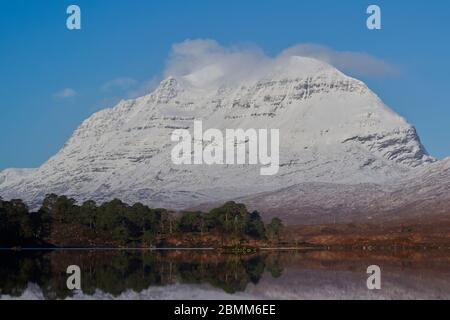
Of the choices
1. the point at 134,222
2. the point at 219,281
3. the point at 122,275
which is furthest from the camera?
the point at 134,222

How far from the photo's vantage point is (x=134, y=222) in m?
189

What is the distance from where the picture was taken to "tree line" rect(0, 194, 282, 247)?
18012 centimetres

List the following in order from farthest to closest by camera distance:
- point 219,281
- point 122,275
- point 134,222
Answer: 1. point 134,222
2. point 122,275
3. point 219,281

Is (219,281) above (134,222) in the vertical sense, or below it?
below

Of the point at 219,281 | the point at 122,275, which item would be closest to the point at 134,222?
the point at 122,275

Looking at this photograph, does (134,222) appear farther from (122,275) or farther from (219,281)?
(219,281)

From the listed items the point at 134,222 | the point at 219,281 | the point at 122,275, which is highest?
the point at 134,222

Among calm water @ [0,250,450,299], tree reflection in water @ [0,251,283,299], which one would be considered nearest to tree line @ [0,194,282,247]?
tree reflection in water @ [0,251,283,299]

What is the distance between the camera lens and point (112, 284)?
7475 centimetres

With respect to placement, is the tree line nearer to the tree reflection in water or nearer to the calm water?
the tree reflection in water
